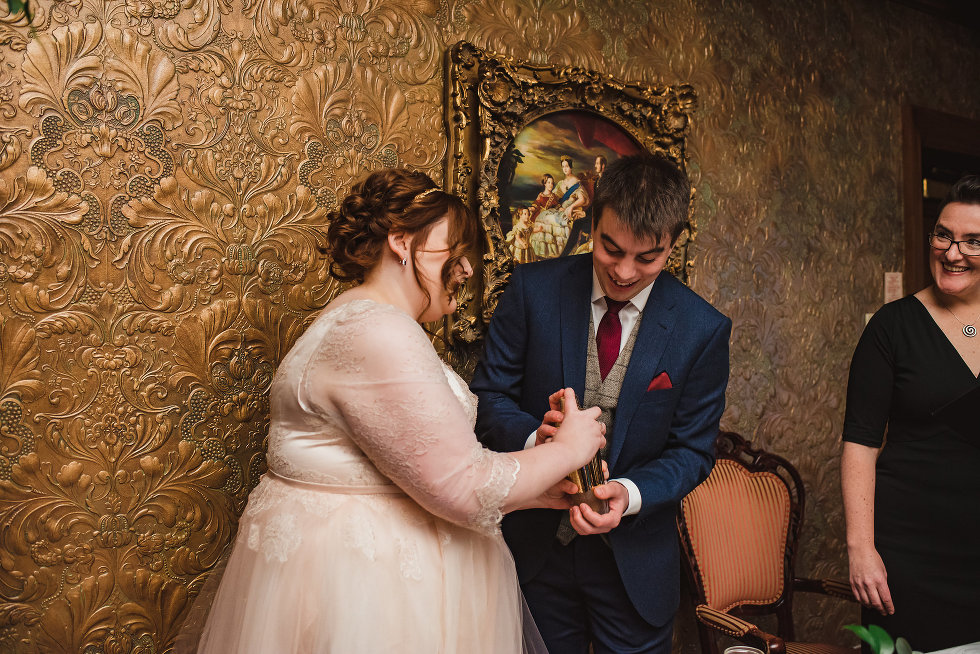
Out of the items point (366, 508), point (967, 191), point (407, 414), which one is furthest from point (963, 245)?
point (366, 508)

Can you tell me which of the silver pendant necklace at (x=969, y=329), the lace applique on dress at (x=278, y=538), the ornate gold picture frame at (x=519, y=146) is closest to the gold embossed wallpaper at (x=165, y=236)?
the ornate gold picture frame at (x=519, y=146)

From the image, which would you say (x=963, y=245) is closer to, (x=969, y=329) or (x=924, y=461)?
(x=969, y=329)

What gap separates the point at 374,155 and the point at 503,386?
0.86 metres

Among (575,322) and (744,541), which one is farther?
(744,541)

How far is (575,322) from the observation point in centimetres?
195

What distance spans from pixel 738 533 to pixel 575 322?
1.26 metres

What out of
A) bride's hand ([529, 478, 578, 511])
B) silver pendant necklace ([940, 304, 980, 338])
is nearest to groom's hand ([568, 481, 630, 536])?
bride's hand ([529, 478, 578, 511])

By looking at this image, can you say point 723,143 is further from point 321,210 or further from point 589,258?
point 321,210

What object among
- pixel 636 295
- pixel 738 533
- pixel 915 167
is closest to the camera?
pixel 636 295

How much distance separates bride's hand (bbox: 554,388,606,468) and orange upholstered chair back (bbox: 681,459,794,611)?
112 centimetres

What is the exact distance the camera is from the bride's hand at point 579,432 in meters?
1.59

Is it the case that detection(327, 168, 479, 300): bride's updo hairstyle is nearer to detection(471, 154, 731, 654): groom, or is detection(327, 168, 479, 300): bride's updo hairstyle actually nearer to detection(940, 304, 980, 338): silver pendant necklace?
detection(471, 154, 731, 654): groom

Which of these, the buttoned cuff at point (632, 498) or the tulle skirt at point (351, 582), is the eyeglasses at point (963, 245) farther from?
the tulle skirt at point (351, 582)

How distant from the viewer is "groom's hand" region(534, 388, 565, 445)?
1.71 m
